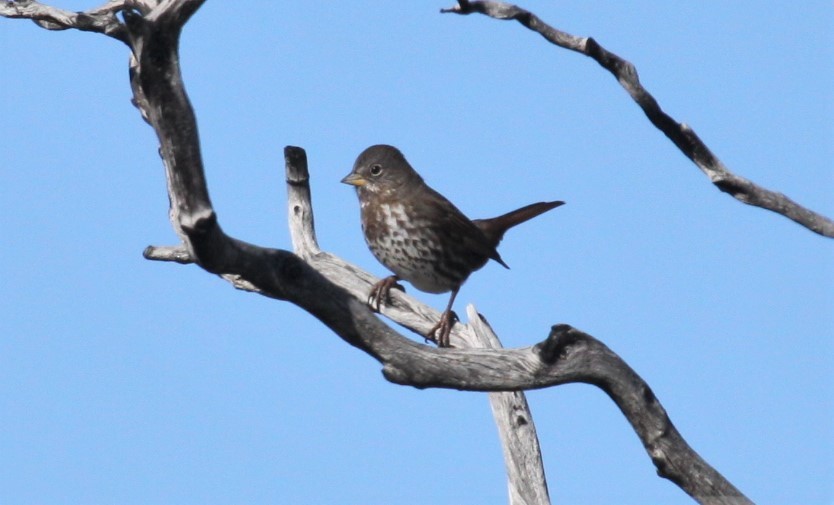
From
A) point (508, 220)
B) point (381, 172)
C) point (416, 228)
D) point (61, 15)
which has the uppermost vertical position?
point (61, 15)

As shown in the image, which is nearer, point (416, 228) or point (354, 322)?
point (354, 322)

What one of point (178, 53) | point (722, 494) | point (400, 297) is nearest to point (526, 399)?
point (400, 297)

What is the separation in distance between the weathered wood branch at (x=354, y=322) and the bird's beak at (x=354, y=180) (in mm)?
4094

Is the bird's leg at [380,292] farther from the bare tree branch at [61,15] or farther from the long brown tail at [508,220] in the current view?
the bare tree branch at [61,15]

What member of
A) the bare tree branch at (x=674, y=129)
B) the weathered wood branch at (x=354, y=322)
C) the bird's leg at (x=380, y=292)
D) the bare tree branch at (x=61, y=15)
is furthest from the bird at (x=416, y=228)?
the weathered wood branch at (x=354, y=322)

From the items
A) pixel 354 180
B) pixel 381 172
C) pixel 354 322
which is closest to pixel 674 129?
pixel 354 322

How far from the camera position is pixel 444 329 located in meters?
8.92

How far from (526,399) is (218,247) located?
3.76 m

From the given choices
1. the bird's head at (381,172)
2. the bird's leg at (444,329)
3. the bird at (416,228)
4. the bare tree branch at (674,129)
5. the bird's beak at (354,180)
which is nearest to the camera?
the bare tree branch at (674,129)

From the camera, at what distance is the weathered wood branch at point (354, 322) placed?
4.54 metres

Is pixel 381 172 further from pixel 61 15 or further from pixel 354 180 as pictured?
pixel 61 15

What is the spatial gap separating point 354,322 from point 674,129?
7.28ft

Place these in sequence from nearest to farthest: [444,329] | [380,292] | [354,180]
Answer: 1. [444,329]
2. [380,292]
3. [354,180]

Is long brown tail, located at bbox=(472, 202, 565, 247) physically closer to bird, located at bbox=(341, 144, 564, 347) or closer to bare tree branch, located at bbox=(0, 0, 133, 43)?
bird, located at bbox=(341, 144, 564, 347)
